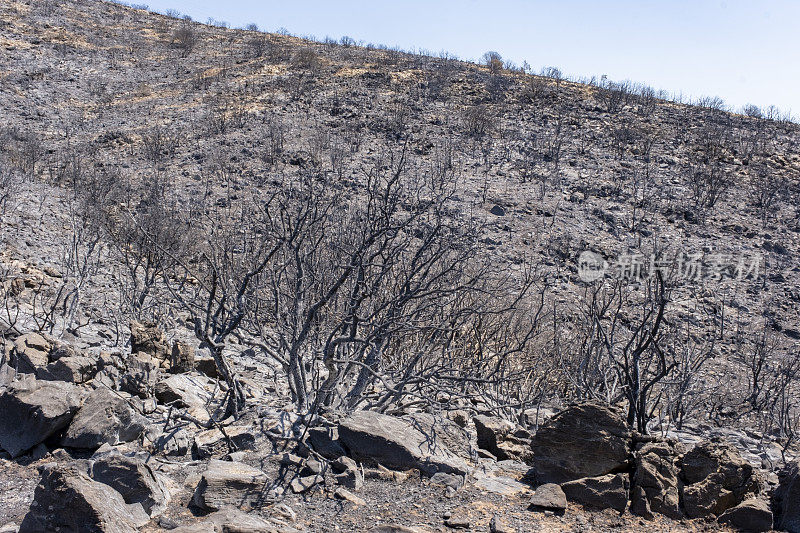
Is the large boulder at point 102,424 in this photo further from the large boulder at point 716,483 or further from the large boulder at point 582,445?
the large boulder at point 716,483

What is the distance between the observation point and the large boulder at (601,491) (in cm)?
357

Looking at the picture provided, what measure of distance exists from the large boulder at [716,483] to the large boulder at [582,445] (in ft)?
1.33

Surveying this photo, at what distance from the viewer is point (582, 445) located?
3.88 m

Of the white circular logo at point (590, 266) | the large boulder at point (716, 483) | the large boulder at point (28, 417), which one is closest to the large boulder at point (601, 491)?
the large boulder at point (716, 483)

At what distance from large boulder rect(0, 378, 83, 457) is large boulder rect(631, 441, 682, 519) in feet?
11.7

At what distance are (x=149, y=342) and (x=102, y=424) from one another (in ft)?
7.20

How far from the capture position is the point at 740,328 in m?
12.8

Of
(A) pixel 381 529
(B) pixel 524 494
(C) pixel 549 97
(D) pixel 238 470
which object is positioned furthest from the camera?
(C) pixel 549 97

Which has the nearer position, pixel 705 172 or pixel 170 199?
pixel 170 199

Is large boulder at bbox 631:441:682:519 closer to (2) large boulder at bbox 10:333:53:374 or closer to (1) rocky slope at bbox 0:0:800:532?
(1) rocky slope at bbox 0:0:800:532

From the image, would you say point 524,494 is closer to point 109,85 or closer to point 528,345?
point 528,345

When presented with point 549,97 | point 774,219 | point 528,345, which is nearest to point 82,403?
point 528,345

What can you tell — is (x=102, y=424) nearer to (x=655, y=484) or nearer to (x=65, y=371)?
(x=65, y=371)

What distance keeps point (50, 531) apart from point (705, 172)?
1933cm
